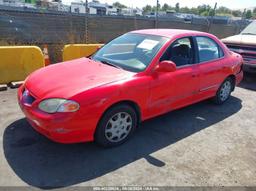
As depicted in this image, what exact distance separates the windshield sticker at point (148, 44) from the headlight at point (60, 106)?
1.69m

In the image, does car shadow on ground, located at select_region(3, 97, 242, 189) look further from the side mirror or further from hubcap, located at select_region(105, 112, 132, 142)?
the side mirror

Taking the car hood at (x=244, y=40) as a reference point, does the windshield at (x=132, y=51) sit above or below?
below

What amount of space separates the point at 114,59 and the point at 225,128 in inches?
91.6

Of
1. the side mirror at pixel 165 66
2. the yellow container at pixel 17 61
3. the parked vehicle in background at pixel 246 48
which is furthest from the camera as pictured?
the parked vehicle in background at pixel 246 48

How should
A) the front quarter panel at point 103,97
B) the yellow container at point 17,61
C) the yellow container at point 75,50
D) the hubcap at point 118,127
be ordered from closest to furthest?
the front quarter panel at point 103,97
the hubcap at point 118,127
the yellow container at point 17,61
the yellow container at point 75,50

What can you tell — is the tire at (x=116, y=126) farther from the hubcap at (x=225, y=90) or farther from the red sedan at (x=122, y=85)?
the hubcap at (x=225, y=90)

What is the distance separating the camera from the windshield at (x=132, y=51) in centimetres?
385

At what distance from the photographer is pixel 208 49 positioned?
16.0ft

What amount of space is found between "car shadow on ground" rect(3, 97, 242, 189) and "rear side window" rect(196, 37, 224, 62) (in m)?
1.26

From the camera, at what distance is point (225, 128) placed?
4.40 metres

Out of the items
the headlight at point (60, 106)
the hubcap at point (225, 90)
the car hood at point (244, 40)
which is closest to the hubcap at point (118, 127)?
the headlight at point (60, 106)

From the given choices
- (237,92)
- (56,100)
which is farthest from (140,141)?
(237,92)

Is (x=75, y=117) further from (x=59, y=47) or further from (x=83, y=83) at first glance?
(x=59, y=47)

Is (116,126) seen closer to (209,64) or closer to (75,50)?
(209,64)
